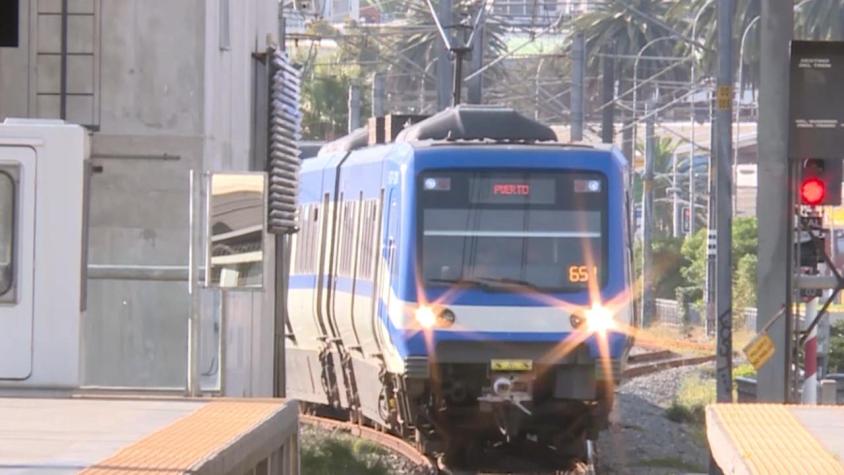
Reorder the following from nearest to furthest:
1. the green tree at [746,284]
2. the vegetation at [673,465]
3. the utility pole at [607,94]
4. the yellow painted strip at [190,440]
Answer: the yellow painted strip at [190,440], the vegetation at [673,465], the green tree at [746,284], the utility pole at [607,94]

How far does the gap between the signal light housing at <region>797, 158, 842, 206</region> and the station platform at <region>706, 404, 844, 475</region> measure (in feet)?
15.2

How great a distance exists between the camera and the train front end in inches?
627

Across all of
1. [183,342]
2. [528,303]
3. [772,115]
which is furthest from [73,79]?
[772,115]

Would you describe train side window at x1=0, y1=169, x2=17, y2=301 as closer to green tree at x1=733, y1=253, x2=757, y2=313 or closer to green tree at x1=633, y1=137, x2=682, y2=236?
green tree at x1=733, y1=253, x2=757, y2=313

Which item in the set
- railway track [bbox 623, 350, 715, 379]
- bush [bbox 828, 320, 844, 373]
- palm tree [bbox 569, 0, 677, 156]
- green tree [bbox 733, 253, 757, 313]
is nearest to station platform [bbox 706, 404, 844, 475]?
railway track [bbox 623, 350, 715, 379]

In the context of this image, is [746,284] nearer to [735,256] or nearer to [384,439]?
[735,256]

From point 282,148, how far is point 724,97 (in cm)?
714

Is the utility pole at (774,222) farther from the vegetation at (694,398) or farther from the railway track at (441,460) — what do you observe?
the vegetation at (694,398)

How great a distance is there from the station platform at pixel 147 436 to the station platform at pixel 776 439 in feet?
5.34

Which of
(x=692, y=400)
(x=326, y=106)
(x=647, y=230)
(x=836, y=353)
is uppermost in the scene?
(x=326, y=106)

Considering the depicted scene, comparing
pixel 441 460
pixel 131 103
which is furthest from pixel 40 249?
pixel 441 460

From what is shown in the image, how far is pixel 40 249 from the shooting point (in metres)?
7.84

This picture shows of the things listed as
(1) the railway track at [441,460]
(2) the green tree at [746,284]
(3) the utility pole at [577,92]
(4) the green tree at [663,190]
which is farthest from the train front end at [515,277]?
(4) the green tree at [663,190]

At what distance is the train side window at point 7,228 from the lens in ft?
25.7
